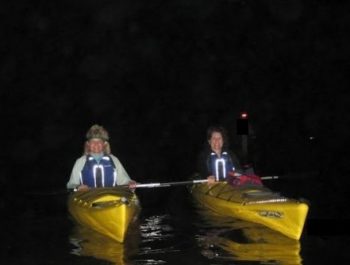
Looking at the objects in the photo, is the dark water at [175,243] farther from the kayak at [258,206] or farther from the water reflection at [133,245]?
the kayak at [258,206]

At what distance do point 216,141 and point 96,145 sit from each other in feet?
8.28

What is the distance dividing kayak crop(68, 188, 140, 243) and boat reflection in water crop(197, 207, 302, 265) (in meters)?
1.08

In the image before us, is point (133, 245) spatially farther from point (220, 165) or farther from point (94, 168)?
point (220, 165)

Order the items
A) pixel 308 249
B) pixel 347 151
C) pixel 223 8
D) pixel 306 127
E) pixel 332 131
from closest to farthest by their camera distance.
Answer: pixel 308 249
pixel 347 151
pixel 332 131
pixel 306 127
pixel 223 8

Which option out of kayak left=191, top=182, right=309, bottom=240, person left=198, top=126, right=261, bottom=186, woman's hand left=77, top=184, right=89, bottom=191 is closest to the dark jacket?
person left=198, top=126, right=261, bottom=186

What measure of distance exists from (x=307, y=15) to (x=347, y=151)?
21085 mm

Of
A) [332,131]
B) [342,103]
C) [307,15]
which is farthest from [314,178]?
[307,15]

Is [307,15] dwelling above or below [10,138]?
above

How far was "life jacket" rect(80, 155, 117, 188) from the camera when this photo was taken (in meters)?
9.31

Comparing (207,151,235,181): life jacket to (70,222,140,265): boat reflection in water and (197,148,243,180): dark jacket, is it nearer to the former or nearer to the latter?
(197,148,243,180): dark jacket

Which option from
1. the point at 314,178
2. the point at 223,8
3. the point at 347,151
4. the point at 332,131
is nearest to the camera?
the point at 314,178

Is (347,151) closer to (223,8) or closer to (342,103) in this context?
(342,103)

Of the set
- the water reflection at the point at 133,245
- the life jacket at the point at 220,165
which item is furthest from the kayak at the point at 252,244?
the life jacket at the point at 220,165

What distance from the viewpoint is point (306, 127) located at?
121 feet
